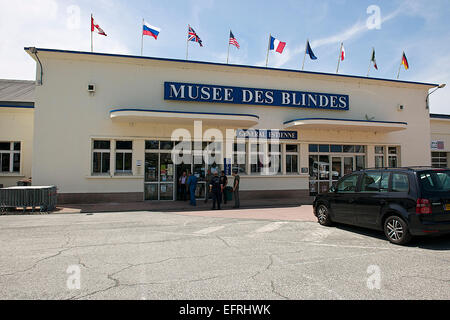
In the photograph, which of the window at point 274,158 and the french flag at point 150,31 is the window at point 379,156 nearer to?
the window at point 274,158

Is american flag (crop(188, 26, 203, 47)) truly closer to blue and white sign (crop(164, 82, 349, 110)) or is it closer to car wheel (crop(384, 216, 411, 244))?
blue and white sign (crop(164, 82, 349, 110))

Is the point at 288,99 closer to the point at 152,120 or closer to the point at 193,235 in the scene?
the point at 152,120

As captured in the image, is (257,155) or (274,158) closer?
(257,155)

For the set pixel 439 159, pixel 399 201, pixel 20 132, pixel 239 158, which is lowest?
pixel 399 201

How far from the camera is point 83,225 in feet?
29.3

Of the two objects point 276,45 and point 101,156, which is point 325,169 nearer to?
point 276,45

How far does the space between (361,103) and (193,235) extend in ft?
48.5

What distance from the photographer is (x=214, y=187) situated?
42.0 ft

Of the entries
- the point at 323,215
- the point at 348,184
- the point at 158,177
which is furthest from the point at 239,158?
the point at 348,184

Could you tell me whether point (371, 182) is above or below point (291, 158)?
below

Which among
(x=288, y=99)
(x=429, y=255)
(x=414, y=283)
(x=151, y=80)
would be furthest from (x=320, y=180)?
(x=414, y=283)

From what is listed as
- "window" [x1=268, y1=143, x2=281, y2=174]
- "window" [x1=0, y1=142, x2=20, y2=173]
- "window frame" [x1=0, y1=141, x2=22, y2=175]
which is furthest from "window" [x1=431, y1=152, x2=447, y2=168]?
"window" [x1=0, y1=142, x2=20, y2=173]

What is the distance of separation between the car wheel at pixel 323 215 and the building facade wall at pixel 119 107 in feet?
23.1

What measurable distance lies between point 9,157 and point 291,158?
620 inches
